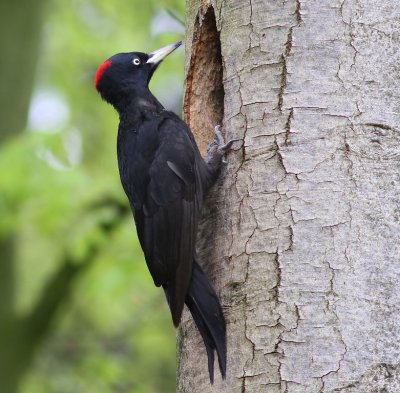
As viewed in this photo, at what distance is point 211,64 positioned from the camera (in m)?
3.64

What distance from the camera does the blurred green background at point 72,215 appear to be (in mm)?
6473

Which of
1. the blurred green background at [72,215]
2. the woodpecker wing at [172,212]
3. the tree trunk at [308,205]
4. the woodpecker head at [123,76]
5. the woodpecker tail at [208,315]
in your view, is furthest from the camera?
the blurred green background at [72,215]

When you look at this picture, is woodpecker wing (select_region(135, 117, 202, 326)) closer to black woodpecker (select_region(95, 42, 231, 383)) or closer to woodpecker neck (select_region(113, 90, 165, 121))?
black woodpecker (select_region(95, 42, 231, 383))

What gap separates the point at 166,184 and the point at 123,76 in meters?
0.93

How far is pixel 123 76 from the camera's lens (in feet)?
14.3

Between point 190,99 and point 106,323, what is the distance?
7.91 metres

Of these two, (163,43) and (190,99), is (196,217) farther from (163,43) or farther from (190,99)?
(163,43)

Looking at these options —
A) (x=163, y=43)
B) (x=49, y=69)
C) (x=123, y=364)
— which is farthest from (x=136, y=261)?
(x=49, y=69)

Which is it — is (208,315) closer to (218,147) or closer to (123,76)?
(218,147)

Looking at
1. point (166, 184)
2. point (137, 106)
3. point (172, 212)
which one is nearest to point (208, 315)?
point (172, 212)

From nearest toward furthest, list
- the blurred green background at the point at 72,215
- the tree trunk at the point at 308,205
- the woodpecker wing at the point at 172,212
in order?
the tree trunk at the point at 308,205 < the woodpecker wing at the point at 172,212 < the blurred green background at the point at 72,215

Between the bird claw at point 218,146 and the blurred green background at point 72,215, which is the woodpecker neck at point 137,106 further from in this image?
the blurred green background at point 72,215

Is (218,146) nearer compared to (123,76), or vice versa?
(218,146)

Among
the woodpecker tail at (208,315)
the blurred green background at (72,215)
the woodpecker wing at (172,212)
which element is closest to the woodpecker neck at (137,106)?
the woodpecker wing at (172,212)
